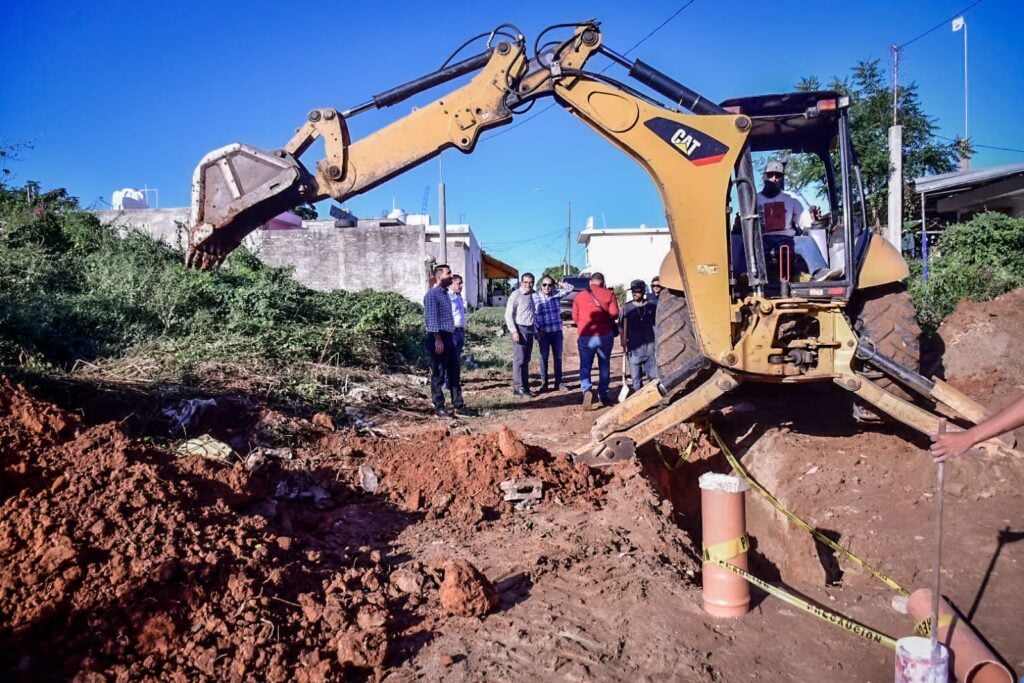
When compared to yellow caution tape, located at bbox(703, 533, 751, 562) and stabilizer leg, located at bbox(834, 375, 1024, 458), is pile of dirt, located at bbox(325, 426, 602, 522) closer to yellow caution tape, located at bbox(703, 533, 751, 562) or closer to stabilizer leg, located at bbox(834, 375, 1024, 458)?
yellow caution tape, located at bbox(703, 533, 751, 562)

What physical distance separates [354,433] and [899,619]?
5007 mm

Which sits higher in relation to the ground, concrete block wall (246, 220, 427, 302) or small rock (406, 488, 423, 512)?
concrete block wall (246, 220, 427, 302)

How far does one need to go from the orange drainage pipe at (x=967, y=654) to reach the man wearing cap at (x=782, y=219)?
10.4 ft

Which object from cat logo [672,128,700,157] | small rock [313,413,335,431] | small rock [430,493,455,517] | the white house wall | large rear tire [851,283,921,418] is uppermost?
the white house wall

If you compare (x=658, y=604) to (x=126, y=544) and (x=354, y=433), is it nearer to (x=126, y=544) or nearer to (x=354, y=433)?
(x=126, y=544)

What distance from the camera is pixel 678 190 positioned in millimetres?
5227

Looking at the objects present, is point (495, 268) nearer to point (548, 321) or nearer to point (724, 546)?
point (548, 321)

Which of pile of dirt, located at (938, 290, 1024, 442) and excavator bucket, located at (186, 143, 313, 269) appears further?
pile of dirt, located at (938, 290, 1024, 442)

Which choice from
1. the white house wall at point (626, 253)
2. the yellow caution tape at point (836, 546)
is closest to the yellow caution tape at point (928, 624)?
the yellow caution tape at point (836, 546)

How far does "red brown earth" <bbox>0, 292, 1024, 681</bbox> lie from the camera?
3.09 meters

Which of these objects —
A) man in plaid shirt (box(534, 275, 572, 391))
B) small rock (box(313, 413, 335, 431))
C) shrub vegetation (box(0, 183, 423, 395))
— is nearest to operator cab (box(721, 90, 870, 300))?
small rock (box(313, 413, 335, 431))

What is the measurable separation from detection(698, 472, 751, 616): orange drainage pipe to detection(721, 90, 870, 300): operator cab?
2.18 meters

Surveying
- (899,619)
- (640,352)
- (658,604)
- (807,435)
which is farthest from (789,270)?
(640,352)

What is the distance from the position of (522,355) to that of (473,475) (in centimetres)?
528
